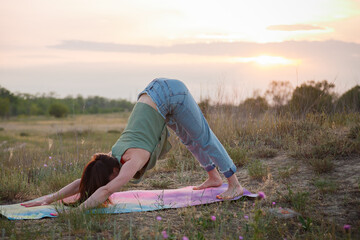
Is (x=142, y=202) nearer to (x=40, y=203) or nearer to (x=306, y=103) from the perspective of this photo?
(x=40, y=203)

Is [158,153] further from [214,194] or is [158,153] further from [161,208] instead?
[214,194]

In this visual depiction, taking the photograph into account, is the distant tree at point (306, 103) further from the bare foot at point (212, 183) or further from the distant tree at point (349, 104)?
the bare foot at point (212, 183)

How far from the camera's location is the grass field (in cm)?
289

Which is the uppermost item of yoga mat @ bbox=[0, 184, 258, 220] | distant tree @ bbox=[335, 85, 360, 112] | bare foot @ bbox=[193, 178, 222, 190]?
distant tree @ bbox=[335, 85, 360, 112]

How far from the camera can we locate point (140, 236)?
257cm

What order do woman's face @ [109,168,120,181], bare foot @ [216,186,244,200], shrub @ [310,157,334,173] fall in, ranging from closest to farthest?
woman's face @ [109,168,120,181]
bare foot @ [216,186,244,200]
shrub @ [310,157,334,173]

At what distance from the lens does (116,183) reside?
9.73 ft

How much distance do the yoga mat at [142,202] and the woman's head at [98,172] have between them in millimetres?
208

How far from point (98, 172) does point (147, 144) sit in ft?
1.52

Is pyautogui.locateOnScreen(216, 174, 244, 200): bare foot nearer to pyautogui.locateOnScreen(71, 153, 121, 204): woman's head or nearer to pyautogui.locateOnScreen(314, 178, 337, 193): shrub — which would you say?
pyautogui.locateOnScreen(314, 178, 337, 193): shrub

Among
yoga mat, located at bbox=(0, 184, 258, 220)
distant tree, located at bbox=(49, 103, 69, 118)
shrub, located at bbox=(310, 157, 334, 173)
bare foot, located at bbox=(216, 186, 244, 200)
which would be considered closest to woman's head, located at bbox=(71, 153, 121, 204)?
yoga mat, located at bbox=(0, 184, 258, 220)

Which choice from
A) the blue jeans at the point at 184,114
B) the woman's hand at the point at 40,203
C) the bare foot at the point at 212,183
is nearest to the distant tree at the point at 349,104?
the bare foot at the point at 212,183

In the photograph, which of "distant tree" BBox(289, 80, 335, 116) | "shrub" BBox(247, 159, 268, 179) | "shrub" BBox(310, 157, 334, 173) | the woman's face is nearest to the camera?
the woman's face

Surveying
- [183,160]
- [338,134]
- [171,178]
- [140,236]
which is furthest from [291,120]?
[140,236]
